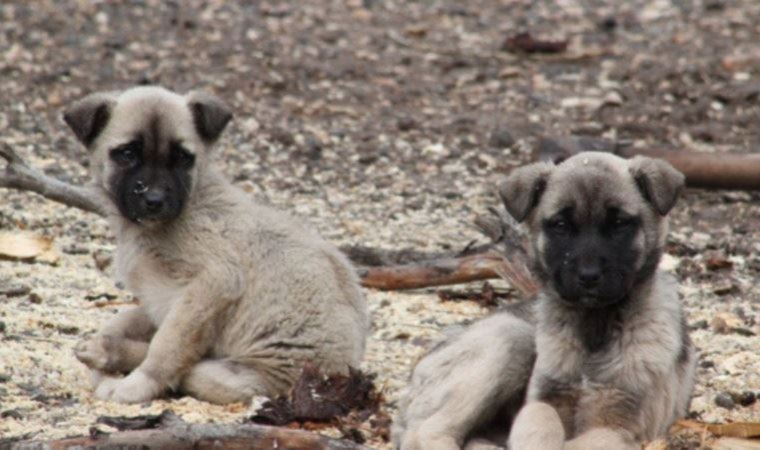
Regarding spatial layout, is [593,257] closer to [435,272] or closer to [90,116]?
[90,116]

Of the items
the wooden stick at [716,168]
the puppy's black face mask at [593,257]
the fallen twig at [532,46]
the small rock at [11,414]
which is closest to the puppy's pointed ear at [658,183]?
the puppy's black face mask at [593,257]

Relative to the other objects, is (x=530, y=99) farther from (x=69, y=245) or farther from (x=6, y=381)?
(x=6, y=381)

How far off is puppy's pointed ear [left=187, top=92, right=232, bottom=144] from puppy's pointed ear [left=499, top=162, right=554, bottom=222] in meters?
1.97

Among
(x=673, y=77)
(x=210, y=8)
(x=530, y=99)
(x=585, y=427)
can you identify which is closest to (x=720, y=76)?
(x=673, y=77)

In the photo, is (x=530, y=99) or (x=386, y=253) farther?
(x=530, y=99)

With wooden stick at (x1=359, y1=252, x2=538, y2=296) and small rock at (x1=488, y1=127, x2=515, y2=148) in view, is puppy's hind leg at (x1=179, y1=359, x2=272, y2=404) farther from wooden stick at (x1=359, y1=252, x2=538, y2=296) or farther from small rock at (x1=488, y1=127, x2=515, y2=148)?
small rock at (x1=488, y1=127, x2=515, y2=148)

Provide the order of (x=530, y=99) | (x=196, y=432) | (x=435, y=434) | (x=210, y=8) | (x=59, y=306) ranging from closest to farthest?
(x=196, y=432) < (x=435, y=434) < (x=59, y=306) < (x=530, y=99) < (x=210, y=8)

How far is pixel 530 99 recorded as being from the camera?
15.4m

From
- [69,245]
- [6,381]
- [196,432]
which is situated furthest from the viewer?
[69,245]

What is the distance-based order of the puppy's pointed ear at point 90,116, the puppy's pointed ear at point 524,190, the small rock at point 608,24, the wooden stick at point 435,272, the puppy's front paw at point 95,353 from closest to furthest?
the puppy's pointed ear at point 524,190 < the puppy's front paw at point 95,353 < the puppy's pointed ear at point 90,116 < the wooden stick at point 435,272 < the small rock at point 608,24

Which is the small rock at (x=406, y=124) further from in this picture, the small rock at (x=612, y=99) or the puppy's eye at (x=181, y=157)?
the puppy's eye at (x=181, y=157)

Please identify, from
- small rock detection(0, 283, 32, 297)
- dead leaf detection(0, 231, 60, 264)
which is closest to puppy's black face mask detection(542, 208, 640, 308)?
small rock detection(0, 283, 32, 297)

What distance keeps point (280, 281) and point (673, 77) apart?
8.85 metres

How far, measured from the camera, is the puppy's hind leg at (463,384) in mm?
6801
